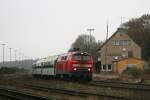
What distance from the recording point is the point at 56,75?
128 feet

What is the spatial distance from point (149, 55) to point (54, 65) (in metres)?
58.1

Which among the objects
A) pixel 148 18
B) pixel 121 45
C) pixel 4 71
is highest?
pixel 148 18

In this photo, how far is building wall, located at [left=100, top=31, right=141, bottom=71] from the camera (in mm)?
85438

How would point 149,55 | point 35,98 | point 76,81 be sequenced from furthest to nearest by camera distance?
point 149,55
point 76,81
point 35,98

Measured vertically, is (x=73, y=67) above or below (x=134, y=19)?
below

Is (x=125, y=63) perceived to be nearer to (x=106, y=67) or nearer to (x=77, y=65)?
(x=106, y=67)

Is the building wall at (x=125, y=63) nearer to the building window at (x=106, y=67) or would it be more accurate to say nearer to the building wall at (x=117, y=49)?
the building window at (x=106, y=67)

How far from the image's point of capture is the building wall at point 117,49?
280ft

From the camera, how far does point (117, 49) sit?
283 feet

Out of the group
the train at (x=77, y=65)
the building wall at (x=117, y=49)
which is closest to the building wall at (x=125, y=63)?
the building wall at (x=117, y=49)

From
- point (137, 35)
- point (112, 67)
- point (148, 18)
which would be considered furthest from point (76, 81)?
point (148, 18)

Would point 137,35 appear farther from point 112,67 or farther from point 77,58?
point 77,58

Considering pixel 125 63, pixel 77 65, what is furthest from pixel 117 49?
pixel 77 65

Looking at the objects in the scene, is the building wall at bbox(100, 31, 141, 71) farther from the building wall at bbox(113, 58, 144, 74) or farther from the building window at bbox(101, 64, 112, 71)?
the building wall at bbox(113, 58, 144, 74)
